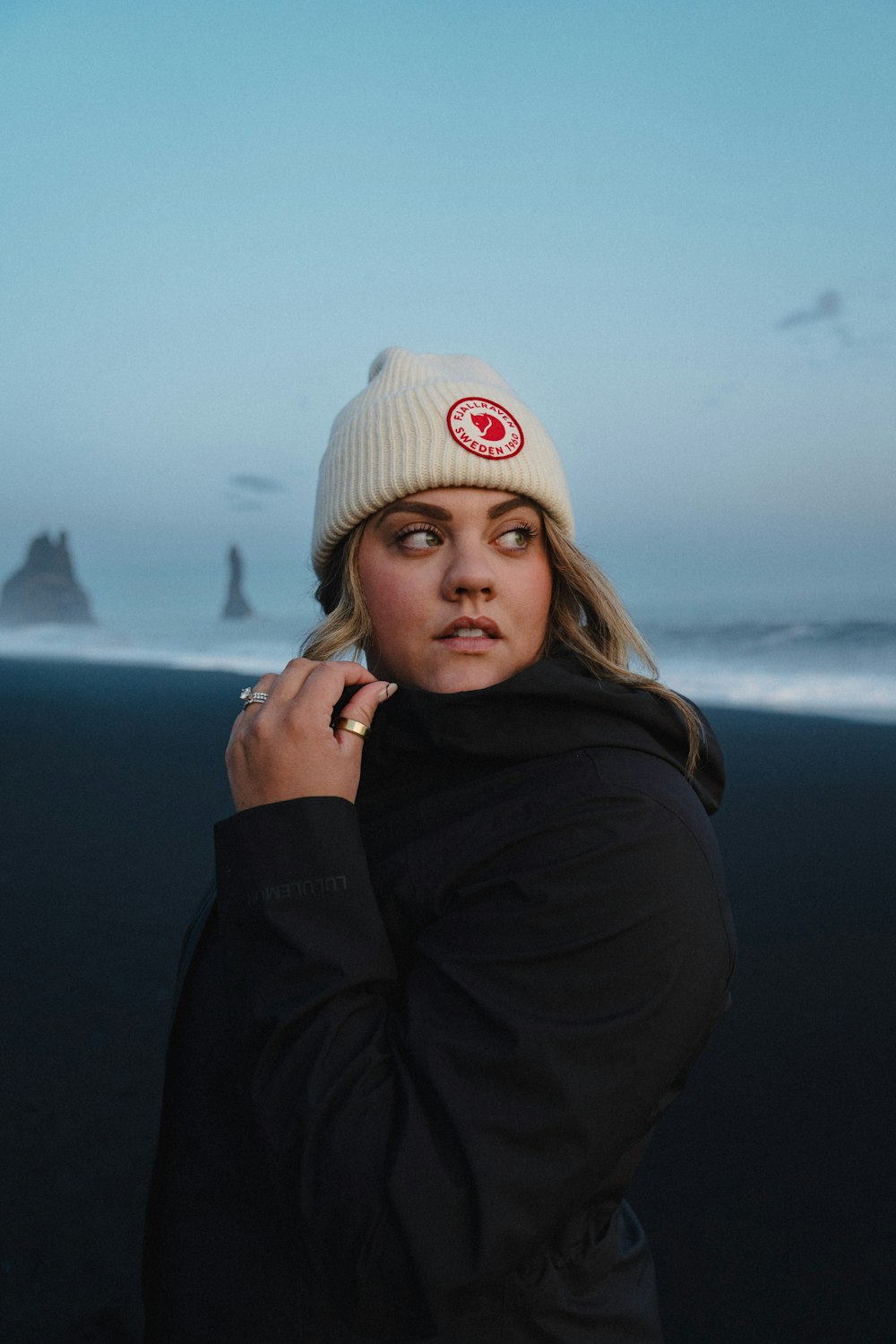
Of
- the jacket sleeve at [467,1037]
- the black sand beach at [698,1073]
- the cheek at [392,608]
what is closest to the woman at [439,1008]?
the jacket sleeve at [467,1037]

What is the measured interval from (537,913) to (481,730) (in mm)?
337

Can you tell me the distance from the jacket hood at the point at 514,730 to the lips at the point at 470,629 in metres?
0.22

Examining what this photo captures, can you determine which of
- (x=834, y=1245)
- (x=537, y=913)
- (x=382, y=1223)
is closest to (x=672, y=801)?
(x=537, y=913)

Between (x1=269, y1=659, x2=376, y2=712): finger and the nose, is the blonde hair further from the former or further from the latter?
(x1=269, y1=659, x2=376, y2=712): finger

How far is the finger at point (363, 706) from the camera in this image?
1.40 metres

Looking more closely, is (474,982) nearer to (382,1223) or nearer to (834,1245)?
(382,1223)

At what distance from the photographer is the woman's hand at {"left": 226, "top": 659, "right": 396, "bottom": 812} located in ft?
4.33

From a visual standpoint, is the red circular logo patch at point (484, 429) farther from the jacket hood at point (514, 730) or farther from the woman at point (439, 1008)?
the jacket hood at point (514, 730)

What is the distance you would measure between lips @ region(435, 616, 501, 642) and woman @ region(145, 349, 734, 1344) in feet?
0.07

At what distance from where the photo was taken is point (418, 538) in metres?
1.82

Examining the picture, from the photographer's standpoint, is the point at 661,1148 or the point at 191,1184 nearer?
the point at 191,1184

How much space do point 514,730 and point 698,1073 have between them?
277 centimetres

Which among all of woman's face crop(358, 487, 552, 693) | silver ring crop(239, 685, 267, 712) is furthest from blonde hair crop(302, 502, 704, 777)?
silver ring crop(239, 685, 267, 712)

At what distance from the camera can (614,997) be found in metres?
1.10
